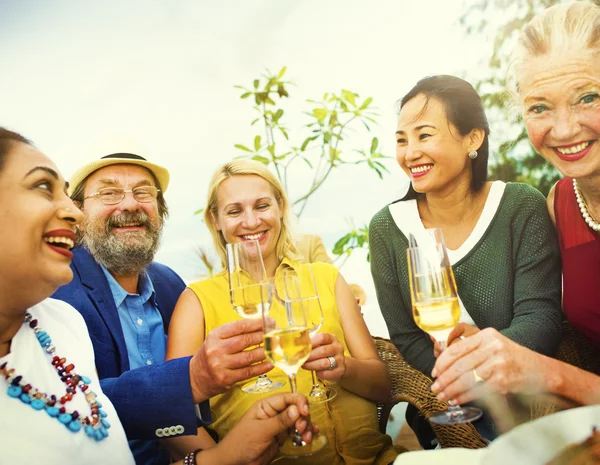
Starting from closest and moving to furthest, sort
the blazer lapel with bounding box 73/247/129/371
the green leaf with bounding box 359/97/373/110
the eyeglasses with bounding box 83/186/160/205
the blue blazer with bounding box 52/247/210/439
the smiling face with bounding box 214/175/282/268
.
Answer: the blue blazer with bounding box 52/247/210/439 < the blazer lapel with bounding box 73/247/129/371 < the smiling face with bounding box 214/175/282/268 < the eyeglasses with bounding box 83/186/160/205 < the green leaf with bounding box 359/97/373/110

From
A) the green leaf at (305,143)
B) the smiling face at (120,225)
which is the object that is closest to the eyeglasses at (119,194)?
the smiling face at (120,225)

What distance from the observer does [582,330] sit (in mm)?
1623

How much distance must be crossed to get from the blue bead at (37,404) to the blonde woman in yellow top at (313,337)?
0.68 m

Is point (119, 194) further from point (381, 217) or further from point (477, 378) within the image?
point (477, 378)

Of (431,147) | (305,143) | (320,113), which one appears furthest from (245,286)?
(320,113)

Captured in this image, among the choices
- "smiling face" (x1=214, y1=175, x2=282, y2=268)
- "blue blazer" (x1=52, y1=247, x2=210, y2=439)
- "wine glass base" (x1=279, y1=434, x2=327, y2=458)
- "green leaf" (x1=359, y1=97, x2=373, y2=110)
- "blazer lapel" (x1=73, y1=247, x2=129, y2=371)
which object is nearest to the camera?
"wine glass base" (x1=279, y1=434, x2=327, y2=458)

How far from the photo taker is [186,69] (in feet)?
13.5

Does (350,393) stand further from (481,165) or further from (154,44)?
(154,44)

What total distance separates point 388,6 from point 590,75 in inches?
85.2

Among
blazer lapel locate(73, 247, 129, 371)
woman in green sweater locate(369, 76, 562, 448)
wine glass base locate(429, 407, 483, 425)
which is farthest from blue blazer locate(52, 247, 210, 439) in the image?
woman in green sweater locate(369, 76, 562, 448)

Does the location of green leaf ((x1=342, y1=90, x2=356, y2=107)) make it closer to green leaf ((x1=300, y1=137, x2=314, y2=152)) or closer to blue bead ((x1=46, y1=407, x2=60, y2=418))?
green leaf ((x1=300, y1=137, x2=314, y2=152))

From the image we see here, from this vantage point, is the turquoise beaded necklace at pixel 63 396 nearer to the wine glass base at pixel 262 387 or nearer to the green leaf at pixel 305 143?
the wine glass base at pixel 262 387

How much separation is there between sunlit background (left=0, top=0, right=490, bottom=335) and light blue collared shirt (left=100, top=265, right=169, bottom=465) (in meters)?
1.26

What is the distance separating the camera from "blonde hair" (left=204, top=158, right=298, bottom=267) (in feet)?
6.63
